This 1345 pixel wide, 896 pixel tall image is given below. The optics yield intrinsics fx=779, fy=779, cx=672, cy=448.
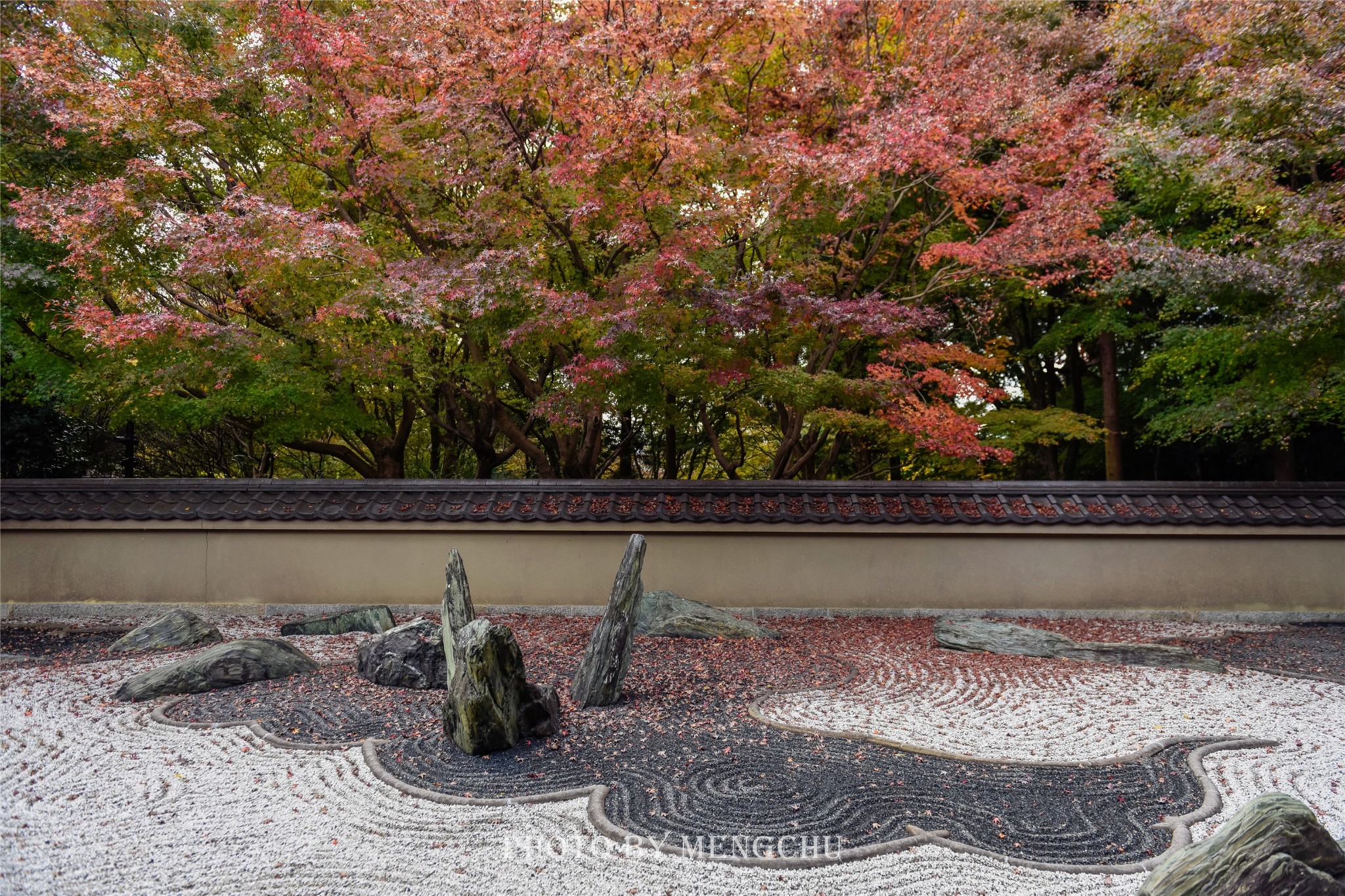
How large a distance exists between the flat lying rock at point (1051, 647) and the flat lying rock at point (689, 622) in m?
1.60

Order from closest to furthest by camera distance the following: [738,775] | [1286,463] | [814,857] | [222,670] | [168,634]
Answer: [814,857] < [738,775] < [222,670] < [168,634] < [1286,463]

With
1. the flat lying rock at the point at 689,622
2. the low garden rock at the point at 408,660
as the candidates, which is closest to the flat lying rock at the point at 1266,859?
the low garden rock at the point at 408,660

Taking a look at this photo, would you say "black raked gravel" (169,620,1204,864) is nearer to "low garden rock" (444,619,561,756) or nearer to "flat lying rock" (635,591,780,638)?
"low garden rock" (444,619,561,756)

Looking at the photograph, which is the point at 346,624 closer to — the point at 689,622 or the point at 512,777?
the point at 689,622

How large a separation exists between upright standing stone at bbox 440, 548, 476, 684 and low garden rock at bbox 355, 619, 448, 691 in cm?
66

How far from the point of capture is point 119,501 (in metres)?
8.38

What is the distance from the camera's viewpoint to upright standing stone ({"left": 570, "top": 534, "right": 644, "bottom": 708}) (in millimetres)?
4820

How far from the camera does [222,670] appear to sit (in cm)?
525

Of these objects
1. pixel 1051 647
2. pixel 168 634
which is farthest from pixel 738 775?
pixel 168 634

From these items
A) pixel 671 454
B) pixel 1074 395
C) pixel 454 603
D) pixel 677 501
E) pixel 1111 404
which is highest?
pixel 1074 395

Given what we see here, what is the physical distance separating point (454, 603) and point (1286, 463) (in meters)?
12.0

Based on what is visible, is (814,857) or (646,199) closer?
(814,857)

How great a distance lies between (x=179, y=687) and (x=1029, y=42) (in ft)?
38.3

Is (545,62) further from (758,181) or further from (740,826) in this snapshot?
(740,826)
